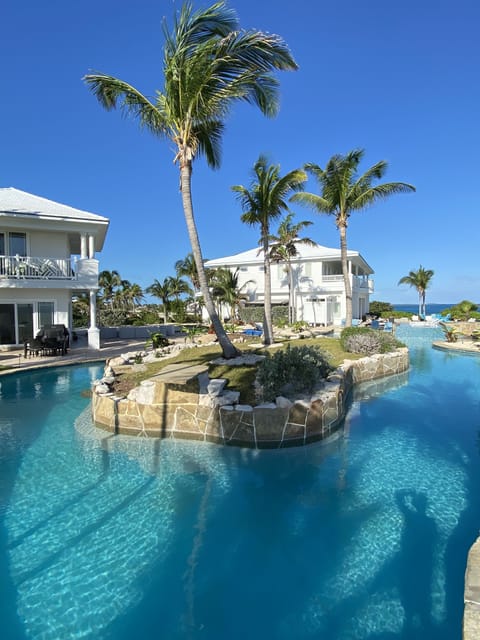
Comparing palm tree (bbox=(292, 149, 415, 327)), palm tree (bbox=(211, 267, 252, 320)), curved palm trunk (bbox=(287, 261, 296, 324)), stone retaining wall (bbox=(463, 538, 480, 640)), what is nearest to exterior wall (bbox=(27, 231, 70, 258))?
palm tree (bbox=(211, 267, 252, 320))

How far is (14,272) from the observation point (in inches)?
723

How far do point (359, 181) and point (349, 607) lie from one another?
71.5 feet

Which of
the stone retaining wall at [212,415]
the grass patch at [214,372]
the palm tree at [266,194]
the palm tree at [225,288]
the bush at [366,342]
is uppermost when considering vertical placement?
the palm tree at [266,194]

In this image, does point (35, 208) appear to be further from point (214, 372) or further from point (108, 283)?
point (108, 283)

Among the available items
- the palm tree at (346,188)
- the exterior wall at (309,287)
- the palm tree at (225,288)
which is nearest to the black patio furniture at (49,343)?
the palm tree at (225,288)

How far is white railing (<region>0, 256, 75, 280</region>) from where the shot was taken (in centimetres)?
1823

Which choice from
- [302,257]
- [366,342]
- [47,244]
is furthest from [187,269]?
[366,342]

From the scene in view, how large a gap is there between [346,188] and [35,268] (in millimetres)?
17526

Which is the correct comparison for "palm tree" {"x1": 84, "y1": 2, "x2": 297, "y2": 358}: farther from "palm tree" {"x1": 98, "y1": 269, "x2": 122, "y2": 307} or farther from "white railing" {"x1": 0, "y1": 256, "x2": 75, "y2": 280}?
"palm tree" {"x1": 98, "y1": 269, "x2": 122, "y2": 307}

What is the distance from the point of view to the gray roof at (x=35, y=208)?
1836cm

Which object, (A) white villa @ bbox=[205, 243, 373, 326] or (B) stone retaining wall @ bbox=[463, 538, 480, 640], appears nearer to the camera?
(B) stone retaining wall @ bbox=[463, 538, 480, 640]

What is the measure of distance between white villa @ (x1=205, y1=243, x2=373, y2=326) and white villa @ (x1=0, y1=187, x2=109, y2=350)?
16036mm

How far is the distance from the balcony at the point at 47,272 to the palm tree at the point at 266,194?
8880 mm

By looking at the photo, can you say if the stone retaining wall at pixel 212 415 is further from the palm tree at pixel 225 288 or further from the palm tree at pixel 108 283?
the palm tree at pixel 108 283
